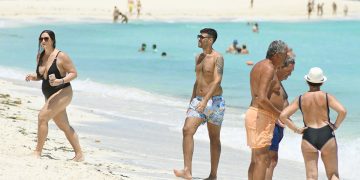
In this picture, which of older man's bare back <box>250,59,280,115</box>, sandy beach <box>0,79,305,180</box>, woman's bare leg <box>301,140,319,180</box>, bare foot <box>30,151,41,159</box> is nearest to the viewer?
woman's bare leg <box>301,140,319,180</box>

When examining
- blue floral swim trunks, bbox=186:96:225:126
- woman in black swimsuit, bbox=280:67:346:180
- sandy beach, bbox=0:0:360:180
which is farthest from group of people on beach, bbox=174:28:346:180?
sandy beach, bbox=0:0:360:180

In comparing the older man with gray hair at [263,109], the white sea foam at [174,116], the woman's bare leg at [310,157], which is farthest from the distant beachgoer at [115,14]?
the woman's bare leg at [310,157]

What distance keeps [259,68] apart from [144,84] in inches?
691

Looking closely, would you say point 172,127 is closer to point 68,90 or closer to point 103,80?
point 68,90

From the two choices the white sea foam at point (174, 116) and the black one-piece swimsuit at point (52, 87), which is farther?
the white sea foam at point (174, 116)

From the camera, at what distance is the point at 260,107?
8227 mm

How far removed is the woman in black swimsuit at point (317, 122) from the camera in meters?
7.86

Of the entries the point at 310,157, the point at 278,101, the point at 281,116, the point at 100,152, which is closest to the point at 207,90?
the point at 278,101

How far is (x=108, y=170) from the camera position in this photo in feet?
31.4

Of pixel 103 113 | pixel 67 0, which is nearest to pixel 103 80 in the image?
pixel 103 113

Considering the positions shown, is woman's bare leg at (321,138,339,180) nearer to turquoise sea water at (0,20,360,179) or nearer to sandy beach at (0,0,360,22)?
turquoise sea water at (0,20,360,179)

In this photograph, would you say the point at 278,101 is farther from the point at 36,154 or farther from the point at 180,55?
the point at 180,55

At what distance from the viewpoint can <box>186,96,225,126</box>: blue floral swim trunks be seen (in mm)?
9445

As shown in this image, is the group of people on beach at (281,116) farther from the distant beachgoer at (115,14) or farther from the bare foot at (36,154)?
the distant beachgoer at (115,14)
